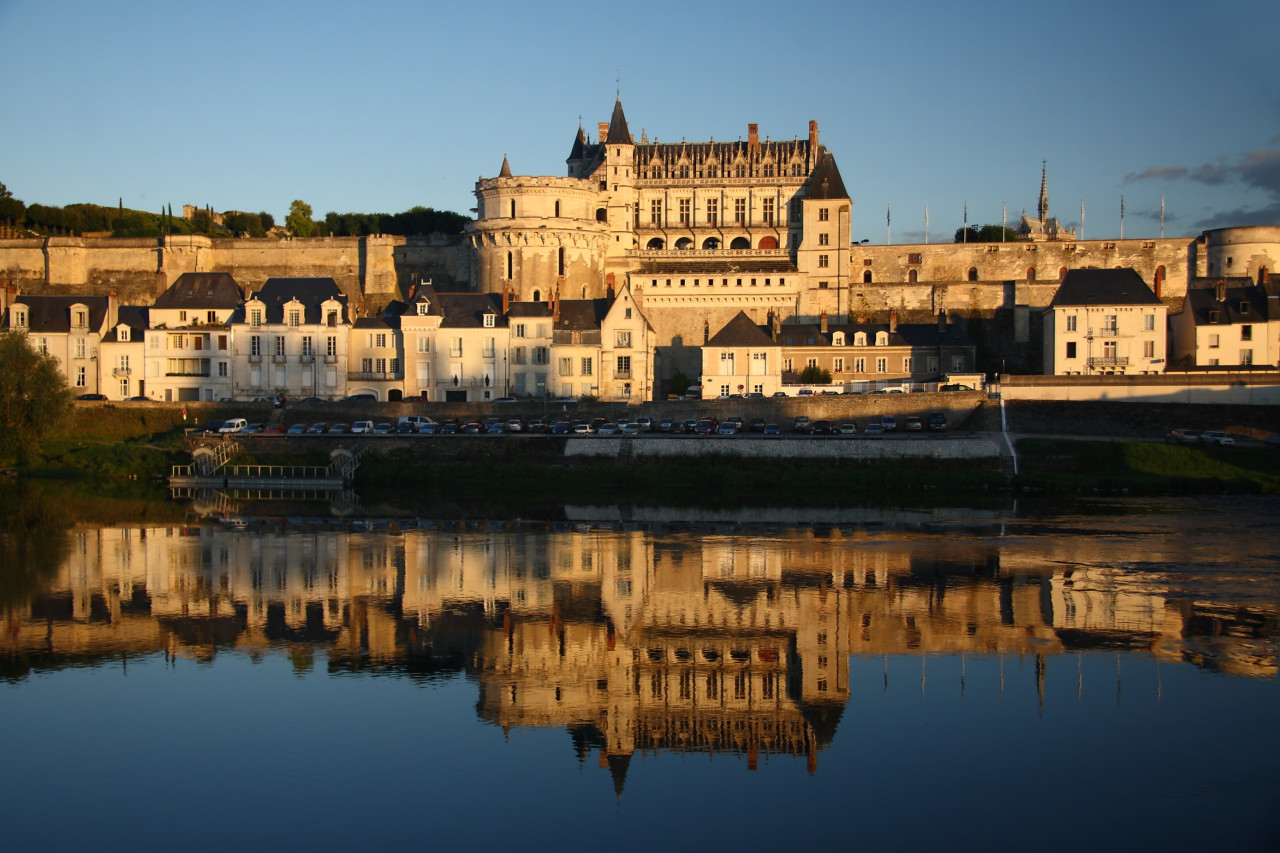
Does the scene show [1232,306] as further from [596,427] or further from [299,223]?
[299,223]

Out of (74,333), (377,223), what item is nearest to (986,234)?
(377,223)

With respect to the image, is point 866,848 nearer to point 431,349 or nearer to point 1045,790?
point 1045,790

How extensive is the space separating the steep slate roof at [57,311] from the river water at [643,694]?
82.5ft

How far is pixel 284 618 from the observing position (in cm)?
1822

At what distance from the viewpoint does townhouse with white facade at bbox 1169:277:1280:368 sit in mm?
42531

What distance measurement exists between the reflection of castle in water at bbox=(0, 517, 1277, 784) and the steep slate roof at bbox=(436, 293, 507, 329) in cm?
2014

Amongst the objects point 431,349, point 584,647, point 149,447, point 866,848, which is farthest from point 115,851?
point 431,349

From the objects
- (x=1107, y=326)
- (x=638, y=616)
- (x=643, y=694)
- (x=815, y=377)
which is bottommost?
(x=643, y=694)

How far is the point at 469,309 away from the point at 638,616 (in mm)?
28026

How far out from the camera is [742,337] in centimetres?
4453

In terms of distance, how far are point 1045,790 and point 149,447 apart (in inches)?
1265

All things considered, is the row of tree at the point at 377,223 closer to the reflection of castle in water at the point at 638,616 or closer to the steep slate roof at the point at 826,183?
the steep slate roof at the point at 826,183

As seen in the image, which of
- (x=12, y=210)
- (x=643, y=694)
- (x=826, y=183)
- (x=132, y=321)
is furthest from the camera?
(x=12, y=210)

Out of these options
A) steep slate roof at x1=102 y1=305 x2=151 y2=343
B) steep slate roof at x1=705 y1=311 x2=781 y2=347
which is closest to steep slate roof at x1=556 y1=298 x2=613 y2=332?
steep slate roof at x1=705 y1=311 x2=781 y2=347
